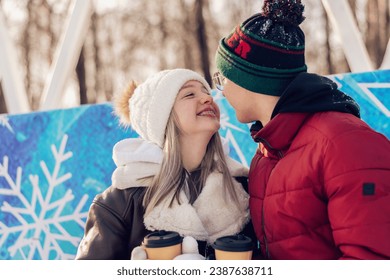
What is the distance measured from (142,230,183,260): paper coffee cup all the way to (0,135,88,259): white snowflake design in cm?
125

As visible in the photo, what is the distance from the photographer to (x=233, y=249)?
155 cm

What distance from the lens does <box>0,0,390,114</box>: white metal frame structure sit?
2.79 metres

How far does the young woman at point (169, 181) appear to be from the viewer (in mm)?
1913

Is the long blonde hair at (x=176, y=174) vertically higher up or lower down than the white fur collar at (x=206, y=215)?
higher up

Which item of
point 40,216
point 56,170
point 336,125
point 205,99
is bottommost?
point 40,216

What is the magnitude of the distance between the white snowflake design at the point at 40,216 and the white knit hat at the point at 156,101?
35.4 inches

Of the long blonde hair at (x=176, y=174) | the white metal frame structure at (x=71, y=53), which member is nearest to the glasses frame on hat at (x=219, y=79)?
the long blonde hair at (x=176, y=174)

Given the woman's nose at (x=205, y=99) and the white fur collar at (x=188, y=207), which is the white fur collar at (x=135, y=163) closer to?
the white fur collar at (x=188, y=207)

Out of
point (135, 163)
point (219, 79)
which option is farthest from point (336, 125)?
point (135, 163)

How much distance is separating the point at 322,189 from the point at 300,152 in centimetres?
15

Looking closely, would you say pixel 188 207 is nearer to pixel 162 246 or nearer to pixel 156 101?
pixel 162 246
